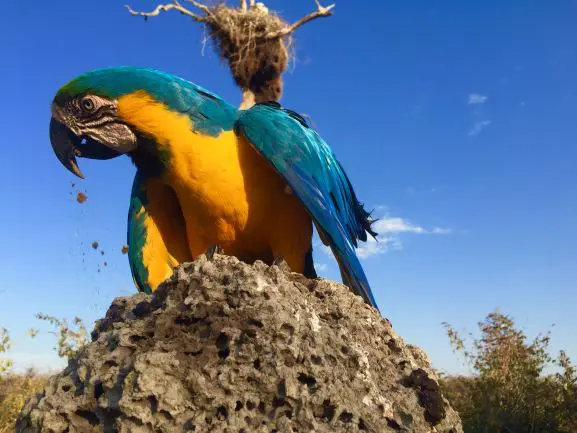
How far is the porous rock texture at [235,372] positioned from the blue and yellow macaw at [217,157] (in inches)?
25.3

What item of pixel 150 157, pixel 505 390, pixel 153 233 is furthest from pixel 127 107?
pixel 505 390

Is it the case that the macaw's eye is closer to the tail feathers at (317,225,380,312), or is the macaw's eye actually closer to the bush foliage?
the tail feathers at (317,225,380,312)

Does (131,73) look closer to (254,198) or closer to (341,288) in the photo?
(254,198)

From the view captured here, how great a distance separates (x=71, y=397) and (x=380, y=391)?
1.00 metres

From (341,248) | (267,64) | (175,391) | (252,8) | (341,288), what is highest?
(252,8)

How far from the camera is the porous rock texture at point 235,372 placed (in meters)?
1.51

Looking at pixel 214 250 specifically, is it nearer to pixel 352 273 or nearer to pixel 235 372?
pixel 352 273

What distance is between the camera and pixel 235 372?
1572mm

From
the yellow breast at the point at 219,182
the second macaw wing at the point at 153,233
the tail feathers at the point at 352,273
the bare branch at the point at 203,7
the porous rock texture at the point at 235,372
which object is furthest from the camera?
the bare branch at the point at 203,7

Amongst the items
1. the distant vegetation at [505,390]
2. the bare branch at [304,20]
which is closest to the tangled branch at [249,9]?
the bare branch at [304,20]

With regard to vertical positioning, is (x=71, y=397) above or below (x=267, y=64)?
below

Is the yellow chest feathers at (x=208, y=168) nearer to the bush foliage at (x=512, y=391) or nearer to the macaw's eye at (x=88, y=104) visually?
the macaw's eye at (x=88, y=104)

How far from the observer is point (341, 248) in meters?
2.43

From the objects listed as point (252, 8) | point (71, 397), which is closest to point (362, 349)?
point (71, 397)
